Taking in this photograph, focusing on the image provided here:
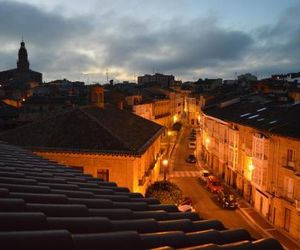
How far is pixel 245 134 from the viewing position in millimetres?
42562

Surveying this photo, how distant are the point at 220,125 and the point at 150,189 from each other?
80.3 ft

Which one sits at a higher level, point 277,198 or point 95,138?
point 95,138

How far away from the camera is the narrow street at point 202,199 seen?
→ 34.0 m

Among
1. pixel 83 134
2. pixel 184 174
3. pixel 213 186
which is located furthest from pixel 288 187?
pixel 184 174

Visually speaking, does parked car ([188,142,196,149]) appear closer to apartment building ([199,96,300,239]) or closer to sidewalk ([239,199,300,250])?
apartment building ([199,96,300,239])

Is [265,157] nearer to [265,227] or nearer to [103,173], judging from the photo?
[265,227]

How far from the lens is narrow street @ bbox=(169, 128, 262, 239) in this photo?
112 ft

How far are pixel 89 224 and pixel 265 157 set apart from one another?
32.5 meters

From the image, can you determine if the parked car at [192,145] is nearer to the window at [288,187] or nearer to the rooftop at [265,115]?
the rooftop at [265,115]

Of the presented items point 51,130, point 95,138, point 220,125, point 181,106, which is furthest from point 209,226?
point 181,106

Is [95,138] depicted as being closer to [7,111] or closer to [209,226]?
[209,226]

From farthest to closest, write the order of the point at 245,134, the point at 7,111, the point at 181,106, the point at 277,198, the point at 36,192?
the point at 181,106
the point at 7,111
the point at 245,134
the point at 277,198
the point at 36,192

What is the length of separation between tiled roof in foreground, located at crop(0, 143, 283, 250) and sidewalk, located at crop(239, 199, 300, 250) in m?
24.0

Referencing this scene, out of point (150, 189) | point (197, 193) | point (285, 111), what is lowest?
point (197, 193)
